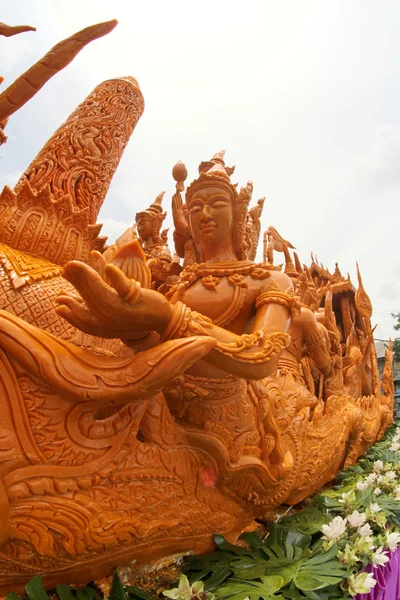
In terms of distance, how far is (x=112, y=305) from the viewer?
50.8 inches

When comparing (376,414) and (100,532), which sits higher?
(376,414)

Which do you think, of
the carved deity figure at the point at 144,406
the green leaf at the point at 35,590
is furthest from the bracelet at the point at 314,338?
the green leaf at the point at 35,590

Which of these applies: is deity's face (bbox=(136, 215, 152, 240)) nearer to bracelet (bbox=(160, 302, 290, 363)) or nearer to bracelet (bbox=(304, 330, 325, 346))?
bracelet (bbox=(304, 330, 325, 346))

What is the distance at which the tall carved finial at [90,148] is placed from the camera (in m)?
2.72

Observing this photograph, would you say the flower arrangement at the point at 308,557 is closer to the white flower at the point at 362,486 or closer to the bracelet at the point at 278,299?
the white flower at the point at 362,486

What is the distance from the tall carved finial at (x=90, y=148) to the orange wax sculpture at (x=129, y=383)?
0.01 meters

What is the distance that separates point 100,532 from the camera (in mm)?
1366

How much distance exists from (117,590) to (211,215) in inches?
63.6

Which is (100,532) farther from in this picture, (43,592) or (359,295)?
(359,295)

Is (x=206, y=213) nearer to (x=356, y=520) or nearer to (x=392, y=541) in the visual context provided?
(x=356, y=520)

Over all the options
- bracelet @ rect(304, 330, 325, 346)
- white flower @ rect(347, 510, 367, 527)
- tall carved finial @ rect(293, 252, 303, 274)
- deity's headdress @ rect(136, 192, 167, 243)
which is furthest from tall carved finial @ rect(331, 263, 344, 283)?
white flower @ rect(347, 510, 367, 527)

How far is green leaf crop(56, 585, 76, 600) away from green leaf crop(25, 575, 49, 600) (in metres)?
0.09

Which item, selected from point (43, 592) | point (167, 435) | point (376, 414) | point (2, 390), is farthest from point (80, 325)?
point (376, 414)

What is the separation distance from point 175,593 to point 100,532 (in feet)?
1.11
